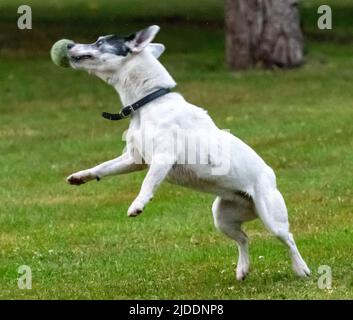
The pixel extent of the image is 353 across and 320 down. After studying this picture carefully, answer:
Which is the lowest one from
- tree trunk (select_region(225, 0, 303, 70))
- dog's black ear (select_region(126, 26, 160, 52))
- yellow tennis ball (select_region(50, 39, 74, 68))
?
tree trunk (select_region(225, 0, 303, 70))

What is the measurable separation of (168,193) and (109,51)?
4.72 m

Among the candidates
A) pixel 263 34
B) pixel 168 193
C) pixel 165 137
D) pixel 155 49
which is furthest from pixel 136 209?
pixel 263 34

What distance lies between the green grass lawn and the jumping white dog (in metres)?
0.65

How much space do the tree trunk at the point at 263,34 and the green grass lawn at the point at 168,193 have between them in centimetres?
36

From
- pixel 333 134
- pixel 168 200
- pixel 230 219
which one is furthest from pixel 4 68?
pixel 230 219

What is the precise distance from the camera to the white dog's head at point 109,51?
7.65 m

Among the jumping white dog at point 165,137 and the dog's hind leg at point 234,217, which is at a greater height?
the jumping white dog at point 165,137

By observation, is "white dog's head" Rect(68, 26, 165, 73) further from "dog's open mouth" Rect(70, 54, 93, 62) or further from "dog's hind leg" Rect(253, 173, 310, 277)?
"dog's hind leg" Rect(253, 173, 310, 277)

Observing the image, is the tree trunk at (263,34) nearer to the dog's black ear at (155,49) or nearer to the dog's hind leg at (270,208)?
the dog's black ear at (155,49)

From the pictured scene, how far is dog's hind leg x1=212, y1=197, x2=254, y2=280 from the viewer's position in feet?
26.2

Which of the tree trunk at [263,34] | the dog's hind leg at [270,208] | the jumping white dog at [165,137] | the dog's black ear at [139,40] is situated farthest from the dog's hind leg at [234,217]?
the tree trunk at [263,34]

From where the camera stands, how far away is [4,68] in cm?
2423

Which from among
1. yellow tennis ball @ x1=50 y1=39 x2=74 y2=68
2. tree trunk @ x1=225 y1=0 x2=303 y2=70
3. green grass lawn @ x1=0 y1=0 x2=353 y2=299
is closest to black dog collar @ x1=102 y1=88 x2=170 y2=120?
yellow tennis ball @ x1=50 y1=39 x2=74 y2=68

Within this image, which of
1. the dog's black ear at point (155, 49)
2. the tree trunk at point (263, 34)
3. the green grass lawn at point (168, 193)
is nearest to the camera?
the dog's black ear at point (155, 49)
